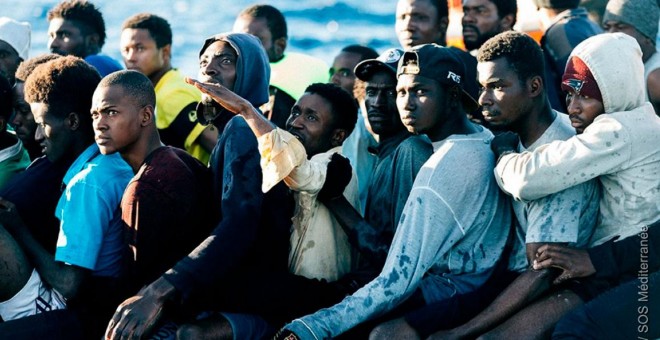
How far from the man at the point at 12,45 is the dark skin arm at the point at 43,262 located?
2479 mm

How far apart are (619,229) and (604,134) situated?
48cm

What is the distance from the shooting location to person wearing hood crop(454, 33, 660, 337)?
18.1ft

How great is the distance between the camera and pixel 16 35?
29.6 feet

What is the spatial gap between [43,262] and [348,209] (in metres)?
1.58

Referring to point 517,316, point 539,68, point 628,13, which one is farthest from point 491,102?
point 628,13

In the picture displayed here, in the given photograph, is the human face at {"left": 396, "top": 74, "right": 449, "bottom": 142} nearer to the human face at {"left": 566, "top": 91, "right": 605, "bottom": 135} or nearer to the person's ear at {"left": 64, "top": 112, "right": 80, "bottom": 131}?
the human face at {"left": 566, "top": 91, "right": 605, "bottom": 135}

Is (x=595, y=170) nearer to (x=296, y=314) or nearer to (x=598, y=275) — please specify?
(x=598, y=275)

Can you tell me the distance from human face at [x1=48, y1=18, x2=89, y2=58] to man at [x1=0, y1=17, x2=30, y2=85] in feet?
0.83

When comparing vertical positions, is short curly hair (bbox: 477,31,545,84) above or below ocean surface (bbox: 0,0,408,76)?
above

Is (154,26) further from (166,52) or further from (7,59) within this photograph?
(7,59)

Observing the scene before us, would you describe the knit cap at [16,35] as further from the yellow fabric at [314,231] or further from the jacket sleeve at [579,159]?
the jacket sleeve at [579,159]

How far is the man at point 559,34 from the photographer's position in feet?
25.1

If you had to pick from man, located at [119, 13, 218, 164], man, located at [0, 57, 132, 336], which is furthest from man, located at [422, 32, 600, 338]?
man, located at [119, 13, 218, 164]

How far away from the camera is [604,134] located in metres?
5.52
